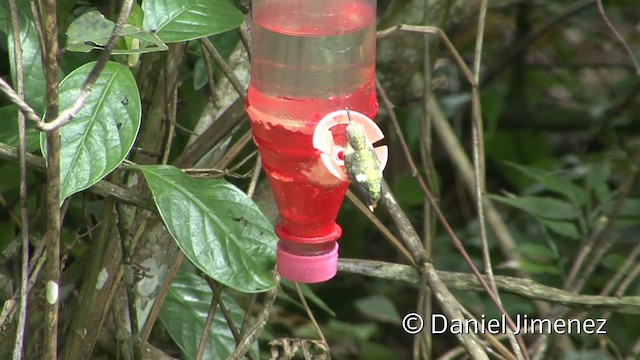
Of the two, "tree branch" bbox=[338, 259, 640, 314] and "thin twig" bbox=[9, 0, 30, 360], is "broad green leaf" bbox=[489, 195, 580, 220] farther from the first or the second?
"thin twig" bbox=[9, 0, 30, 360]

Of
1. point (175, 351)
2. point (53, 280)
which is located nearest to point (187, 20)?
point (53, 280)

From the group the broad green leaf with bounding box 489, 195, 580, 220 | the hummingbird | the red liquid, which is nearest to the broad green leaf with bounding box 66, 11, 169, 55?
the red liquid

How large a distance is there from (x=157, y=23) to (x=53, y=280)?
0.32 m

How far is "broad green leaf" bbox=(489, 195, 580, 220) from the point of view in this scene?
1.94 meters

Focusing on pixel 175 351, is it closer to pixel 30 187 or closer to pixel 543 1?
pixel 30 187

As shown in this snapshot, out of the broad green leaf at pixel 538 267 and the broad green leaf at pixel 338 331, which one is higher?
the broad green leaf at pixel 538 267

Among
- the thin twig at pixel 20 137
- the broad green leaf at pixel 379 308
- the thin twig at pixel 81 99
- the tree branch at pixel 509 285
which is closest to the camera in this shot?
the thin twig at pixel 81 99

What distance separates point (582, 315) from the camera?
6.30 ft

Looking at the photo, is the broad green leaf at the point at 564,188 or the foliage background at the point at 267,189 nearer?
the foliage background at the point at 267,189

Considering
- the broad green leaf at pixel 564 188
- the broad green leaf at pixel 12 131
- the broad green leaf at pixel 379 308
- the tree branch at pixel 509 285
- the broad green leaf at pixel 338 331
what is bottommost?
the broad green leaf at pixel 338 331

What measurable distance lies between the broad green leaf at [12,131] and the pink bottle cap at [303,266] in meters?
0.33
